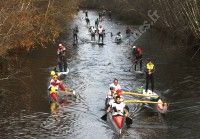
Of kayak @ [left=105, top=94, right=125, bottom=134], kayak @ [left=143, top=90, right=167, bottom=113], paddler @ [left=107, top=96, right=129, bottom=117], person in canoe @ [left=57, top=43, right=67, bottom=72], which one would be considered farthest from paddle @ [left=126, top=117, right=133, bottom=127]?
person in canoe @ [left=57, top=43, right=67, bottom=72]

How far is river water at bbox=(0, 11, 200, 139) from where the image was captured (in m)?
20.0

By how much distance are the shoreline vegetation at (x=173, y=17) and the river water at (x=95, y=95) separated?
1.75 m

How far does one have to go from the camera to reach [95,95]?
26.3 metres

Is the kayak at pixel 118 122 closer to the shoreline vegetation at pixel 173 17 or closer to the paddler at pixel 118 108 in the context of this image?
the paddler at pixel 118 108

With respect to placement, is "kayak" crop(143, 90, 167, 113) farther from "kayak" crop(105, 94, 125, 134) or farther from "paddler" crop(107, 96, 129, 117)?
"kayak" crop(105, 94, 125, 134)

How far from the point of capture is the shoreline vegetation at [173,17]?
36.9m

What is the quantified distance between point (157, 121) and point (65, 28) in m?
35.9

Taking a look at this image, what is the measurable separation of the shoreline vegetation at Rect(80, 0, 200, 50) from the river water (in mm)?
1748

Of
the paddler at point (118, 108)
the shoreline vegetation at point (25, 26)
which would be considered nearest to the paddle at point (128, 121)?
the paddler at point (118, 108)

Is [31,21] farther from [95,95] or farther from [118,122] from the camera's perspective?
[118,122]

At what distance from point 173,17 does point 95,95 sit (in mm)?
20071

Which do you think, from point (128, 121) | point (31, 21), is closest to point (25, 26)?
point (31, 21)

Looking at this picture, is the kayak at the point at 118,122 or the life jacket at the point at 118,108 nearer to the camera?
the kayak at the point at 118,122

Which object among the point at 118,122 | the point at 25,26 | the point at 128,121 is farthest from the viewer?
the point at 25,26
